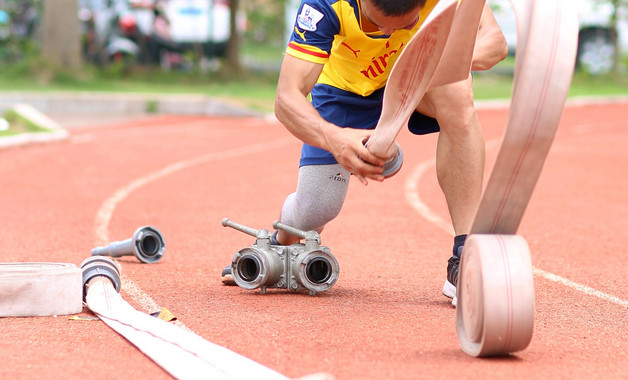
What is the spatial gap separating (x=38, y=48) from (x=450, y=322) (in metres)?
27.8

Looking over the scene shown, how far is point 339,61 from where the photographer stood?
552cm

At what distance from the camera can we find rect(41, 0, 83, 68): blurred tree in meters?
27.0

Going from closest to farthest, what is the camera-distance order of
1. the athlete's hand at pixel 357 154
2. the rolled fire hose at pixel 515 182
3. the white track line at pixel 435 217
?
the rolled fire hose at pixel 515 182, the athlete's hand at pixel 357 154, the white track line at pixel 435 217

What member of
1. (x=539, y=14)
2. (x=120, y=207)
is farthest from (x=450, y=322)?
(x=120, y=207)

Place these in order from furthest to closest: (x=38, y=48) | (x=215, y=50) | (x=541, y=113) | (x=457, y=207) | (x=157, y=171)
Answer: (x=215, y=50) < (x=38, y=48) < (x=157, y=171) < (x=457, y=207) < (x=541, y=113)

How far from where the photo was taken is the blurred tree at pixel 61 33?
1064 inches

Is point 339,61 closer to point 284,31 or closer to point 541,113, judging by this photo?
point 541,113

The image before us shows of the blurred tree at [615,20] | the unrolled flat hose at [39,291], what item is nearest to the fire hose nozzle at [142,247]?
the unrolled flat hose at [39,291]

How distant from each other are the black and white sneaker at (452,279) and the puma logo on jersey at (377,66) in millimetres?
1028

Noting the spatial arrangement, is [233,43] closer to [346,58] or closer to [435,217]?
[435,217]

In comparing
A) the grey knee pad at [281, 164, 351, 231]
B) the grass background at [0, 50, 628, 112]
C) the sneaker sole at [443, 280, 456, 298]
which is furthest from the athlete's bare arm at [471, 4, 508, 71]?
the grass background at [0, 50, 628, 112]

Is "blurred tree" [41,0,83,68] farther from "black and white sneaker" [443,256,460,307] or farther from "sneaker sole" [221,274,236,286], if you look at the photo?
"black and white sneaker" [443,256,460,307]

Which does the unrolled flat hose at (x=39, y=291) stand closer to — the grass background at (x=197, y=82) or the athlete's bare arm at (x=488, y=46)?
the athlete's bare arm at (x=488, y=46)

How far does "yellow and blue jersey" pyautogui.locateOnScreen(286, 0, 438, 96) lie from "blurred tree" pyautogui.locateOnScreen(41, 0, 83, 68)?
22.7 m
